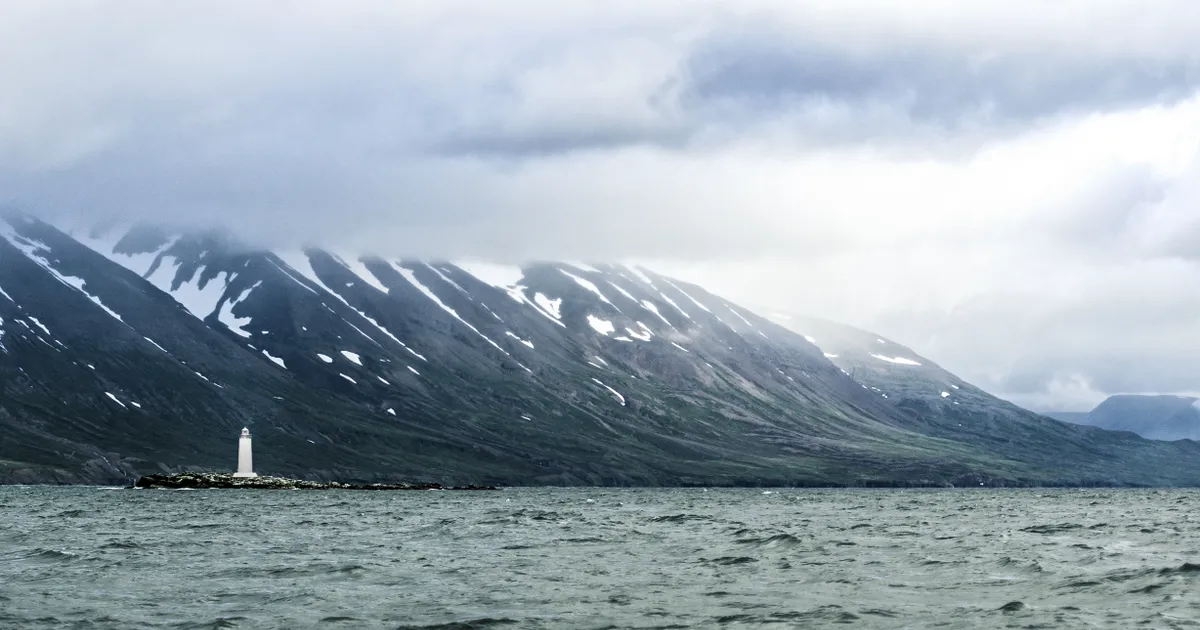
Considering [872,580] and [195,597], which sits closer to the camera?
[195,597]

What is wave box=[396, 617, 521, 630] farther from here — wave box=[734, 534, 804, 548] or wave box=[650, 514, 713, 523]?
wave box=[650, 514, 713, 523]

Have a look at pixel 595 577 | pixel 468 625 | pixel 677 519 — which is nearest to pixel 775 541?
pixel 595 577

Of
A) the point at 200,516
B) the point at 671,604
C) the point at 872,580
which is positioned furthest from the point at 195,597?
the point at 200,516

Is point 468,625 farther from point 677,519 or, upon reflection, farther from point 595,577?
point 677,519

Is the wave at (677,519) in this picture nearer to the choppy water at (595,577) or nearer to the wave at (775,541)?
the choppy water at (595,577)

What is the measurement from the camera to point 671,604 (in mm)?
44094

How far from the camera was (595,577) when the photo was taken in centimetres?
5316

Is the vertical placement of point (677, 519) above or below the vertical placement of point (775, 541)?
above

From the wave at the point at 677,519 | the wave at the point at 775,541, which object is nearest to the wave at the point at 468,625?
the wave at the point at 775,541

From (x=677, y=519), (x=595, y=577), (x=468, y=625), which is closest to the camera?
(x=468, y=625)

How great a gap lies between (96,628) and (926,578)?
3084 centimetres

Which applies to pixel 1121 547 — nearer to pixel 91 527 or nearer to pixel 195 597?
pixel 195 597

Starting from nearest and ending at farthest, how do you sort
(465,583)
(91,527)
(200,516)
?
(465,583) → (91,527) → (200,516)

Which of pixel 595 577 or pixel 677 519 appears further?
pixel 677 519
